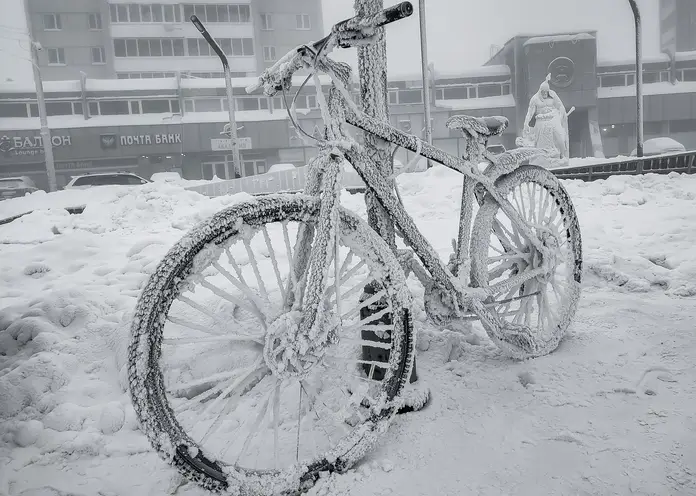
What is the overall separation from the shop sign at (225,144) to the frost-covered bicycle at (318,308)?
2390 cm

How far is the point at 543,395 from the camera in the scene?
237 cm

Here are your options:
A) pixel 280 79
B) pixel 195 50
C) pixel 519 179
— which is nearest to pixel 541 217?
pixel 519 179

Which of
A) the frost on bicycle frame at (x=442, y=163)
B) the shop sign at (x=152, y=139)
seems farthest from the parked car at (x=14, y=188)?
the frost on bicycle frame at (x=442, y=163)

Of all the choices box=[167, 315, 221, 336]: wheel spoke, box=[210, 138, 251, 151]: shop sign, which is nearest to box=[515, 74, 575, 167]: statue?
box=[167, 315, 221, 336]: wheel spoke

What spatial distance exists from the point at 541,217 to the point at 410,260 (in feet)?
3.80

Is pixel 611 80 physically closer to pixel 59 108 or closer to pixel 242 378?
pixel 59 108

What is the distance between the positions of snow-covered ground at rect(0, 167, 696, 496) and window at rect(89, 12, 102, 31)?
1536 inches

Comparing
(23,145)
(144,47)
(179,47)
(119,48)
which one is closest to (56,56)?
(119,48)

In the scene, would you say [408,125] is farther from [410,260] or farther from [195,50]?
[410,260]

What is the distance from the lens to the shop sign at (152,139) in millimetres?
25702

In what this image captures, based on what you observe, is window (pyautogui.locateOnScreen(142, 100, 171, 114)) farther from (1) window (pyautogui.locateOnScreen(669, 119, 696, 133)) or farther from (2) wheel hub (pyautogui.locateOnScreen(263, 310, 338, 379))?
(1) window (pyautogui.locateOnScreen(669, 119, 696, 133))

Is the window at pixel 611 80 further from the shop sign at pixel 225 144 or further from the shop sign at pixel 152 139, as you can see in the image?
Result: the shop sign at pixel 152 139

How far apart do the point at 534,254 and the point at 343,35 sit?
5.87 ft

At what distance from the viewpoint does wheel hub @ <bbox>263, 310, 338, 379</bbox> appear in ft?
5.55
